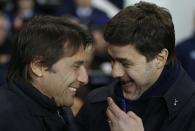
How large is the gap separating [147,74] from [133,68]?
89mm

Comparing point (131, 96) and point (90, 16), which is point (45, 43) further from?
point (90, 16)

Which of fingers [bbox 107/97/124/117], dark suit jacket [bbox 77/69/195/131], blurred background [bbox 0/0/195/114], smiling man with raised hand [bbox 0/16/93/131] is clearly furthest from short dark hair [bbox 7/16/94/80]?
blurred background [bbox 0/0/195/114]

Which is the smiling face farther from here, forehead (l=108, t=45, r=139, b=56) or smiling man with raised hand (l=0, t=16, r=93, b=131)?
forehead (l=108, t=45, r=139, b=56)

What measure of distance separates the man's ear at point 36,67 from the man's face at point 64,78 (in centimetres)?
3

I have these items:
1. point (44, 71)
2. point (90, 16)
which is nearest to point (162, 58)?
point (44, 71)

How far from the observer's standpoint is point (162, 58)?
3.61 metres

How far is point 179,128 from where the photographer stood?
3471 millimetres

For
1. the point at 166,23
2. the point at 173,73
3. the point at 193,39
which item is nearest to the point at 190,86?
the point at 173,73

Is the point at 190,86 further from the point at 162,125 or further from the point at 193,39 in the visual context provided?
the point at 193,39

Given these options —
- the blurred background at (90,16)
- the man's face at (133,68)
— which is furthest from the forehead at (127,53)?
the blurred background at (90,16)

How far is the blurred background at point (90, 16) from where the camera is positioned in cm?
763

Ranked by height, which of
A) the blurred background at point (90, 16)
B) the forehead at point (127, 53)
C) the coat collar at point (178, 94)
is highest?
the forehead at point (127, 53)

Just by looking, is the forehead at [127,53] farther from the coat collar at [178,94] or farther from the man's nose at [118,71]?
the coat collar at [178,94]

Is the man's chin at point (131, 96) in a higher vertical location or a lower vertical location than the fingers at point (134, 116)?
higher
